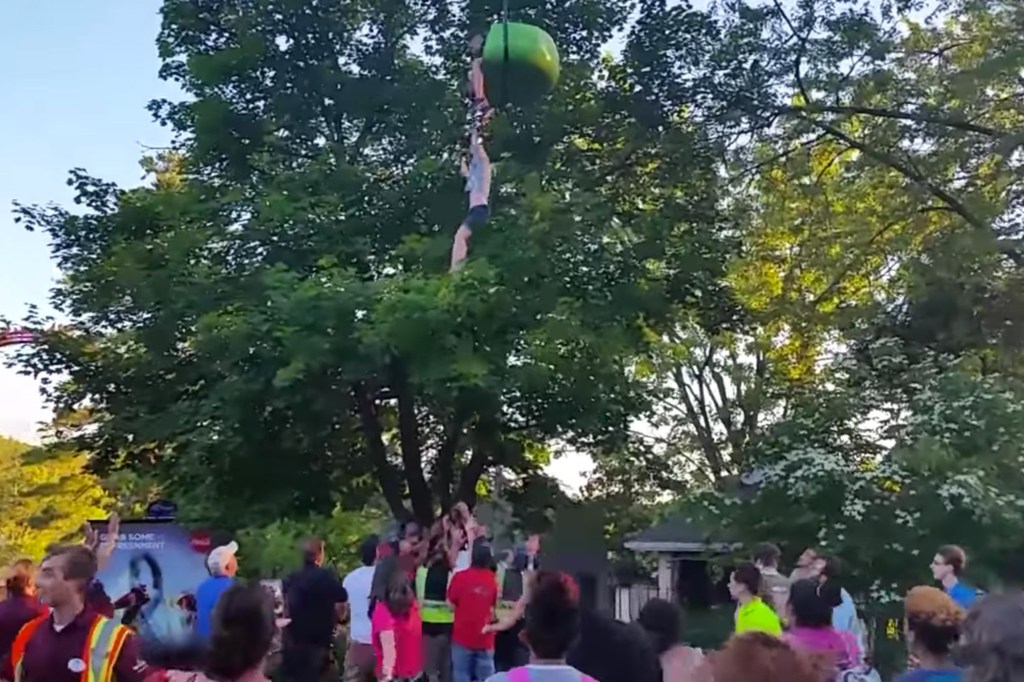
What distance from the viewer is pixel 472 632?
10.2 m

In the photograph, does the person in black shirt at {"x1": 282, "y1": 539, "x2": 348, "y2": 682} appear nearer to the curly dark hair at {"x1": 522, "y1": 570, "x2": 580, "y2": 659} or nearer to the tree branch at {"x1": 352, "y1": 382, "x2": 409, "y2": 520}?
the curly dark hair at {"x1": 522, "y1": 570, "x2": 580, "y2": 659}

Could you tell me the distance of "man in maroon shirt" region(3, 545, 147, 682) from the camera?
466 cm

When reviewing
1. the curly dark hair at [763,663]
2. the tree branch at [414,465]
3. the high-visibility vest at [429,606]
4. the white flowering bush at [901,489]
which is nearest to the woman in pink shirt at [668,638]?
the curly dark hair at [763,663]

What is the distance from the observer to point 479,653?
10297mm

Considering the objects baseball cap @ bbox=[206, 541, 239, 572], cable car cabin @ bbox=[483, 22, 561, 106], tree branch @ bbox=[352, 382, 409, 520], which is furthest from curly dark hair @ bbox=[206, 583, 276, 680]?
tree branch @ bbox=[352, 382, 409, 520]

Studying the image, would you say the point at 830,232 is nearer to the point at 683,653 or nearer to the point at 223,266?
the point at 223,266

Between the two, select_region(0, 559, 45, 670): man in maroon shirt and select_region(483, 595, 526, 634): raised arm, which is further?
select_region(483, 595, 526, 634): raised arm

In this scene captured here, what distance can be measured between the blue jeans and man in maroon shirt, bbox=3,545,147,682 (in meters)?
5.73

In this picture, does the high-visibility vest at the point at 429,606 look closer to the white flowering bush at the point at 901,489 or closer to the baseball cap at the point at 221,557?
the baseball cap at the point at 221,557

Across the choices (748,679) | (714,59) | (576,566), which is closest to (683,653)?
(748,679)

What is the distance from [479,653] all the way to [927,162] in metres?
11.4

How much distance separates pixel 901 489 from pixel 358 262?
→ 7.71 metres

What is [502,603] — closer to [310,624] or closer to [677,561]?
[310,624]

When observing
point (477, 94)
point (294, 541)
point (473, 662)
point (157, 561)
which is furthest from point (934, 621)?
point (477, 94)
